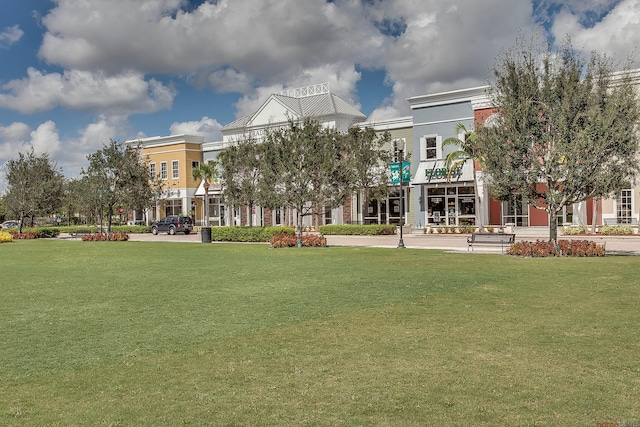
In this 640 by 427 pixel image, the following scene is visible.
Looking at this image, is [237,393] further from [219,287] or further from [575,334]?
[219,287]

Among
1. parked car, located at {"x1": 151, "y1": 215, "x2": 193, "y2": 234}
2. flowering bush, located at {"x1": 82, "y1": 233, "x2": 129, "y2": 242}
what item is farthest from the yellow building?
flowering bush, located at {"x1": 82, "y1": 233, "x2": 129, "y2": 242}

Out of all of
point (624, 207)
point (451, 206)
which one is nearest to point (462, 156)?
point (451, 206)

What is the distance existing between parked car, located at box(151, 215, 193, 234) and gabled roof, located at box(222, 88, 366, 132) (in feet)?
35.8

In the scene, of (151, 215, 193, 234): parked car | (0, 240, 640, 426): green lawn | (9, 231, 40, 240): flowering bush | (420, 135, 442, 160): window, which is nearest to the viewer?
(0, 240, 640, 426): green lawn

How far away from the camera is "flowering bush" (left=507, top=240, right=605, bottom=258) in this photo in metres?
20.9

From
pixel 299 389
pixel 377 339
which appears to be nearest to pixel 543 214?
pixel 377 339

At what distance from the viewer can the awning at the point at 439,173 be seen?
41.2 metres

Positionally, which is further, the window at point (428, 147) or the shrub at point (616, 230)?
the window at point (428, 147)

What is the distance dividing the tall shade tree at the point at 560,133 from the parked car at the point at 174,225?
108ft

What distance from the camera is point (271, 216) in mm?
54969

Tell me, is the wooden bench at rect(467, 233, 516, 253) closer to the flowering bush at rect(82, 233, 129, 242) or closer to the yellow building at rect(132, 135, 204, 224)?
the flowering bush at rect(82, 233, 129, 242)

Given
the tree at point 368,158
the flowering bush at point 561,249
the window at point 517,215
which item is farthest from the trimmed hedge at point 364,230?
the flowering bush at point 561,249

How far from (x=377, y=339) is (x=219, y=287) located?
6.58 m

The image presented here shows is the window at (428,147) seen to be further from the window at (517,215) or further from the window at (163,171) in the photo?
the window at (163,171)
